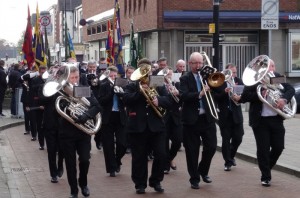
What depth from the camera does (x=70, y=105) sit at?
9.77m

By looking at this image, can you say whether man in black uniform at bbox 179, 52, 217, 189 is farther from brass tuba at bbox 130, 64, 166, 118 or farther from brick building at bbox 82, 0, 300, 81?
brick building at bbox 82, 0, 300, 81

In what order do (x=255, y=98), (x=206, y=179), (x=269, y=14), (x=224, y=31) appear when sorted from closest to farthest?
1. (x=255, y=98)
2. (x=206, y=179)
3. (x=269, y=14)
4. (x=224, y=31)

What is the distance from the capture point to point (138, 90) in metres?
10.1

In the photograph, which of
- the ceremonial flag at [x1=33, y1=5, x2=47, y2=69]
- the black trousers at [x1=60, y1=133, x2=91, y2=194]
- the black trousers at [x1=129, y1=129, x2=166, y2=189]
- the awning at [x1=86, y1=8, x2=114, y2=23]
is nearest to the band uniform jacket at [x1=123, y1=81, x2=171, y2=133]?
the black trousers at [x1=129, y1=129, x2=166, y2=189]

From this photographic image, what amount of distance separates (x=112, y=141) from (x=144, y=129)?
2.06 m

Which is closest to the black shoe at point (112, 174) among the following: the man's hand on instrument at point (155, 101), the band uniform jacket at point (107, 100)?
the band uniform jacket at point (107, 100)

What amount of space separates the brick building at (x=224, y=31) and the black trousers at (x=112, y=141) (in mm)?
23294

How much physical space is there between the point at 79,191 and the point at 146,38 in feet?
95.8

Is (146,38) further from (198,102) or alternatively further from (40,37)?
(198,102)

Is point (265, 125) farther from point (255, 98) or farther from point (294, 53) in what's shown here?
point (294, 53)

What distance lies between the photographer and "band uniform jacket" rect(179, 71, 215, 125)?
10.3 m

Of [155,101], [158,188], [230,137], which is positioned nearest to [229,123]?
[230,137]

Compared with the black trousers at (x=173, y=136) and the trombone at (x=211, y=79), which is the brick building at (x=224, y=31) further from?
the trombone at (x=211, y=79)

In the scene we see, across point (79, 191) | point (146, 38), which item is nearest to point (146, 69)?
point (79, 191)
